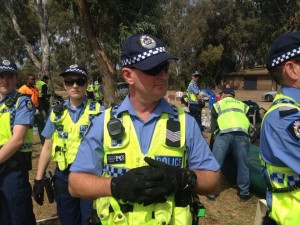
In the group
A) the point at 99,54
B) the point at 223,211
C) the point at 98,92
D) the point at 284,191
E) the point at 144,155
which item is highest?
the point at 99,54

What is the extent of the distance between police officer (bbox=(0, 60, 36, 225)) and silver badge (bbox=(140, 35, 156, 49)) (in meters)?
1.79

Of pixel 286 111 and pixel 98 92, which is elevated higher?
pixel 98 92

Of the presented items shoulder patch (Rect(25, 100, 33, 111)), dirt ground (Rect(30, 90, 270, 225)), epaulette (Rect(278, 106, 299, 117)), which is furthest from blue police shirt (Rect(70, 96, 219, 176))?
dirt ground (Rect(30, 90, 270, 225))

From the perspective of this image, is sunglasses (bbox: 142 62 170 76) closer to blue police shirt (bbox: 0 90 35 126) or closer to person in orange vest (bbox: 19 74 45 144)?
blue police shirt (bbox: 0 90 35 126)

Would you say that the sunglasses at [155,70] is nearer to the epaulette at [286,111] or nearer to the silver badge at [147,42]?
the silver badge at [147,42]

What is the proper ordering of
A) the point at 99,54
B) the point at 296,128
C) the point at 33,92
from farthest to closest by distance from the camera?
1. the point at 99,54
2. the point at 33,92
3. the point at 296,128

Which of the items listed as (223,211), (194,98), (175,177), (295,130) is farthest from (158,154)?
(194,98)

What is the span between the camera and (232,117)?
19.2 feet

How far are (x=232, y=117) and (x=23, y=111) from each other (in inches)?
139

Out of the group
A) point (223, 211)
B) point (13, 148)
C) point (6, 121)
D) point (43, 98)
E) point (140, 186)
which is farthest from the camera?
point (43, 98)

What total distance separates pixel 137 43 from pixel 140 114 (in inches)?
14.9

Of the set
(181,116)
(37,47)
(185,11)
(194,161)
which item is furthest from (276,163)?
(37,47)

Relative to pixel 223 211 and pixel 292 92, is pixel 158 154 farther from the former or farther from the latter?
pixel 223 211

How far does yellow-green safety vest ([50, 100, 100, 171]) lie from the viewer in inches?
135
